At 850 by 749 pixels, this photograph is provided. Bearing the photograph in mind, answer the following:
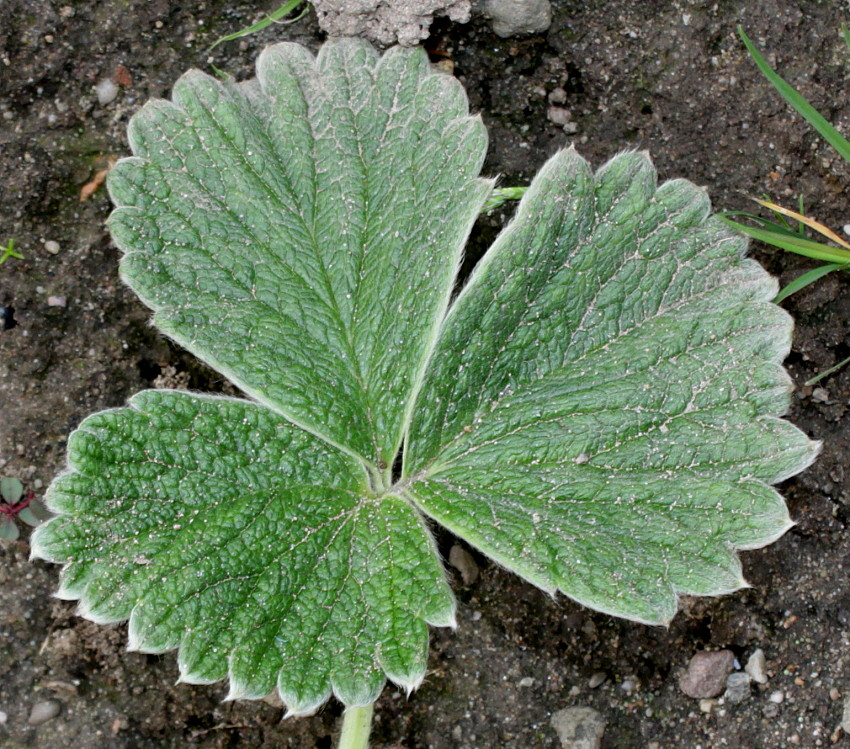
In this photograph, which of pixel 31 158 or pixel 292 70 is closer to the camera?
pixel 292 70

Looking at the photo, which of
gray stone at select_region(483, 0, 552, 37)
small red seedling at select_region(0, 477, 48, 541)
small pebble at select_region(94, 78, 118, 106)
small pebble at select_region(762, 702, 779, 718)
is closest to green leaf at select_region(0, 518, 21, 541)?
small red seedling at select_region(0, 477, 48, 541)

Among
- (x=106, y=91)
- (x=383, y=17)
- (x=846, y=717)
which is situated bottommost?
(x=846, y=717)

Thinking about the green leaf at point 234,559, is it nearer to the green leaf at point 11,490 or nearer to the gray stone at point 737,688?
the green leaf at point 11,490

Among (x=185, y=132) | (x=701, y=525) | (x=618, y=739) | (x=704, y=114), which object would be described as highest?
(x=185, y=132)

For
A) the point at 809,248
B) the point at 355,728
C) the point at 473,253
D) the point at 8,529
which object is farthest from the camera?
the point at 473,253

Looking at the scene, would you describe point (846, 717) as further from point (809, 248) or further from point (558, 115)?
point (558, 115)

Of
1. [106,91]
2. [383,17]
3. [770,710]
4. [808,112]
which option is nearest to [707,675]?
Result: [770,710]

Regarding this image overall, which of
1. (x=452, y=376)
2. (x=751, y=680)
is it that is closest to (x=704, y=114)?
(x=452, y=376)

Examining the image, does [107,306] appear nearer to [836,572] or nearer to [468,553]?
[468,553]
